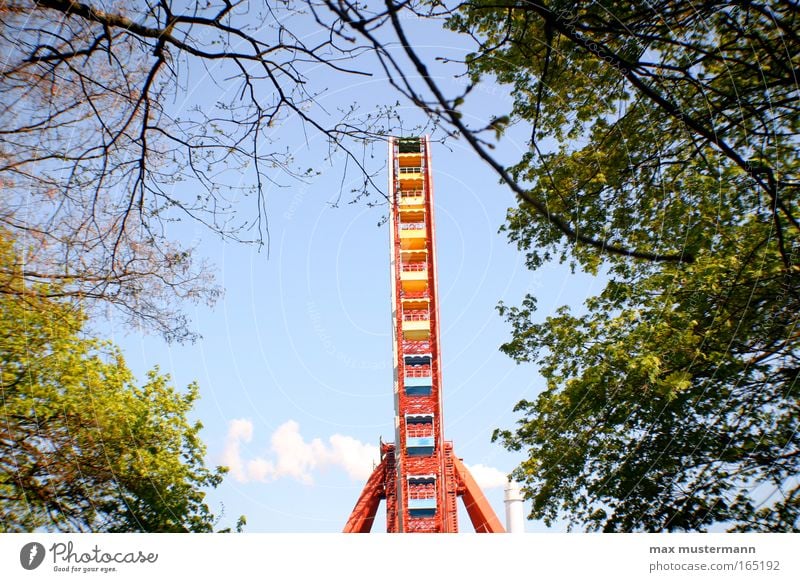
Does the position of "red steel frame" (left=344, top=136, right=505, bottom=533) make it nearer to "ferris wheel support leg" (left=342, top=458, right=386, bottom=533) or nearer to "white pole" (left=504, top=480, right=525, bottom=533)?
"ferris wheel support leg" (left=342, top=458, right=386, bottom=533)

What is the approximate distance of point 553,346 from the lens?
10.7ft

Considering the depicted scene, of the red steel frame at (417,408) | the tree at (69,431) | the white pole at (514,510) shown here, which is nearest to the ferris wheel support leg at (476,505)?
the red steel frame at (417,408)

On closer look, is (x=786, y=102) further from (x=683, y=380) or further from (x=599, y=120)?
(x=683, y=380)

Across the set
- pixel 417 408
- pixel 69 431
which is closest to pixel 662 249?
pixel 417 408

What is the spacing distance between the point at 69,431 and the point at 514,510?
2196mm

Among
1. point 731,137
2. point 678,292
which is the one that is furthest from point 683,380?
point 731,137

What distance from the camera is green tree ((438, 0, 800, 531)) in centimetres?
324

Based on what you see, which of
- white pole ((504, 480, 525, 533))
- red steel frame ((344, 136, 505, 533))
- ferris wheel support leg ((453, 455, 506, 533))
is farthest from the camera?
ferris wheel support leg ((453, 455, 506, 533))

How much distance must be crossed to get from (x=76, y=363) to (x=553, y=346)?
7.82ft
